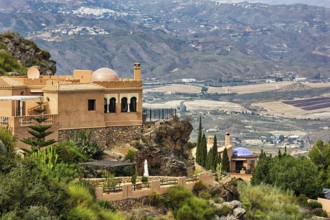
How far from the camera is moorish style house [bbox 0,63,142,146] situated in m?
35.5

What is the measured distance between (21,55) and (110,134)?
16878 millimetres

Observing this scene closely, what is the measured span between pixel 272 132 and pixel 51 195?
151 meters

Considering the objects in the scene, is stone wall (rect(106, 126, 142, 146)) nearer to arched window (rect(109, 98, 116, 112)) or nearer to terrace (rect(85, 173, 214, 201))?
arched window (rect(109, 98, 116, 112))

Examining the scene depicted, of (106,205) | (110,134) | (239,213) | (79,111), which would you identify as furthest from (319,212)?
(106,205)

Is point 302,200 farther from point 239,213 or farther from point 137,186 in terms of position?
point 137,186

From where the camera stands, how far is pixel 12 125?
3347 cm

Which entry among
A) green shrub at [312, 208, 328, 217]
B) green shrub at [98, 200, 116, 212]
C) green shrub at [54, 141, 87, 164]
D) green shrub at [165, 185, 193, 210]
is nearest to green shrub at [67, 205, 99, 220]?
green shrub at [98, 200, 116, 212]

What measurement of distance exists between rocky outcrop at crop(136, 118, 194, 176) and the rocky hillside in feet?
A: 36.4

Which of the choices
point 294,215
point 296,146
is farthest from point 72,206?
point 296,146

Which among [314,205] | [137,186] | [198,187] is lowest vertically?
[314,205]

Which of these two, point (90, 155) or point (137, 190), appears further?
point (90, 155)

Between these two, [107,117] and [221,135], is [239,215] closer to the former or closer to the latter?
[107,117]

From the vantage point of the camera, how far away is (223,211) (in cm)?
3139

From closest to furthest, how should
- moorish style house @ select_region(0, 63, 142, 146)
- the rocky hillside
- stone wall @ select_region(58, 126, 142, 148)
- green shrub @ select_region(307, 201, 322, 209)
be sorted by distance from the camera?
moorish style house @ select_region(0, 63, 142, 146)
stone wall @ select_region(58, 126, 142, 148)
green shrub @ select_region(307, 201, 322, 209)
the rocky hillside
